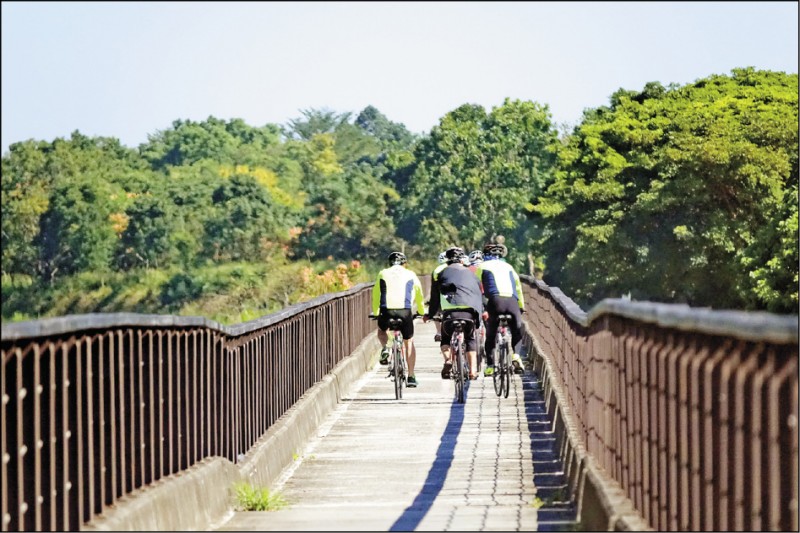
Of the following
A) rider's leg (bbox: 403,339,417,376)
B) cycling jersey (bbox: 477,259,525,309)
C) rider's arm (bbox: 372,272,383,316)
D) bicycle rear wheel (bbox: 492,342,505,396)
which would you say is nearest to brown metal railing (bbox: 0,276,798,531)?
bicycle rear wheel (bbox: 492,342,505,396)

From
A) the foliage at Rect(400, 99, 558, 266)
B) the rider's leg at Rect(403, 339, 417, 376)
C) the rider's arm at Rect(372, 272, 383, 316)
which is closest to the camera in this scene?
the rider's arm at Rect(372, 272, 383, 316)

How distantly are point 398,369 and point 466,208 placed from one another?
9181 cm

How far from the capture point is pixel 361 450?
15000 mm

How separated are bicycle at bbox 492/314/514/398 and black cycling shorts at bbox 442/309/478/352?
0.29m

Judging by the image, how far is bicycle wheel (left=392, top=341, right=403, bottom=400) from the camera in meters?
20.2

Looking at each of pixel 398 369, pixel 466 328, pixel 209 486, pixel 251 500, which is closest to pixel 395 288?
pixel 398 369

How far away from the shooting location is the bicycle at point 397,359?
20250 millimetres

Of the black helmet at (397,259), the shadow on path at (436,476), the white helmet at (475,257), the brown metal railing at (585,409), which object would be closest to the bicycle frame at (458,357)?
the shadow on path at (436,476)

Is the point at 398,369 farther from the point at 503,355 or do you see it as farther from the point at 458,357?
the point at 503,355

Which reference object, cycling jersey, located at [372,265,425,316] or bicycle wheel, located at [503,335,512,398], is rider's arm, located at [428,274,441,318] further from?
bicycle wheel, located at [503,335,512,398]

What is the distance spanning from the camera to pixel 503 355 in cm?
1983

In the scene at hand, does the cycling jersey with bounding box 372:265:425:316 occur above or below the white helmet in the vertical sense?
below

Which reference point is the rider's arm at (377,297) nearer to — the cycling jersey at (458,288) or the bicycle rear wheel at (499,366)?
the cycling jersey at (458,288)

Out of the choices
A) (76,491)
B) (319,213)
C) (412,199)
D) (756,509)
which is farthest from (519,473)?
(319,213)
